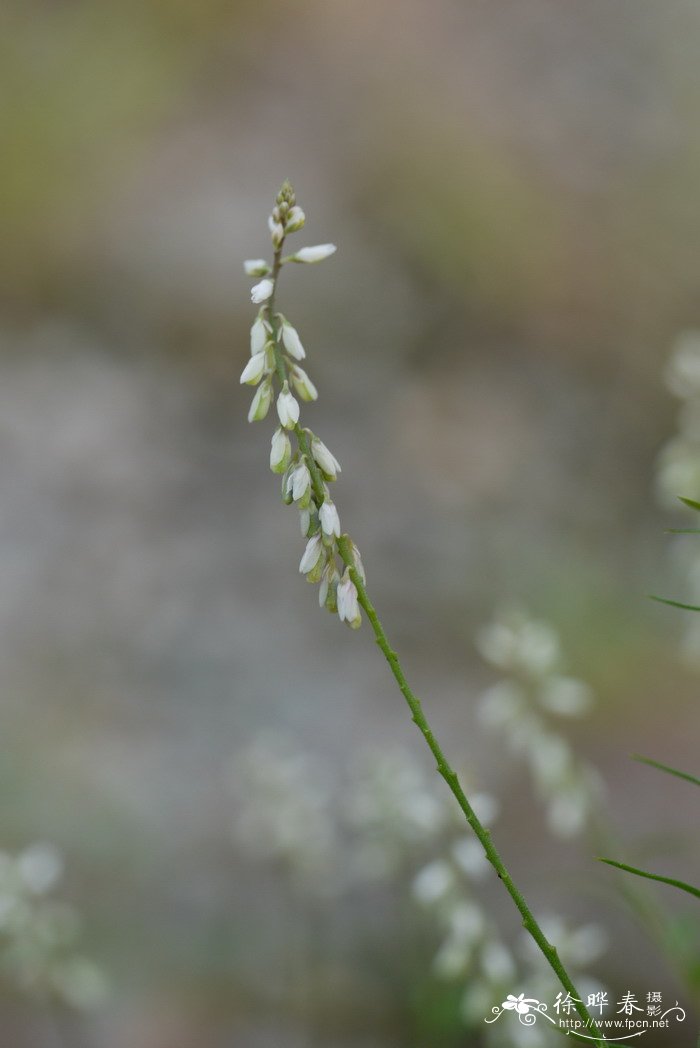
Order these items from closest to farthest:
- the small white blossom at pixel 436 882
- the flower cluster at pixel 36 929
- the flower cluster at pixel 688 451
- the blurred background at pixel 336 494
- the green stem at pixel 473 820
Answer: the green stem at pixel 473 820
the small white blossom at pixel 436 882
the flower cluster at pixel 36 929
the flower cluster at pixel 688 451
the blurred background at pixel 336 494

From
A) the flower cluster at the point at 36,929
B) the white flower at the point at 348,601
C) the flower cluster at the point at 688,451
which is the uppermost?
the flower cluster at the point at 688,451

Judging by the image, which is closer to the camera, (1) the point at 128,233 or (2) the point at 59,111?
(1) the point at 128,233

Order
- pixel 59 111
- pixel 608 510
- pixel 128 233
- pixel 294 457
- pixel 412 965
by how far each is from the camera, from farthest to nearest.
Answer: pixel 59 111, pixel 128 233, pixel 608 510, pixel 412 965, pixel 294 457

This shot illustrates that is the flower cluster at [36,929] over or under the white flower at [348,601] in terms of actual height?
under

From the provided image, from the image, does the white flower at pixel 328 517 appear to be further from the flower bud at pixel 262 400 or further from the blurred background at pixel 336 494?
the blurred background at pixel 336 494

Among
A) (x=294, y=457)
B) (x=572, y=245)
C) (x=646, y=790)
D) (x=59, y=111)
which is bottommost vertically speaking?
(x=294, y=457)

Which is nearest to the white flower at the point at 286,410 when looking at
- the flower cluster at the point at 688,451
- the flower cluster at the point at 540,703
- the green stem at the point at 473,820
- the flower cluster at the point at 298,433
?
the flower cluster at the point at 298,433

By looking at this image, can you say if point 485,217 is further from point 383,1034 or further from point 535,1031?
point 535,1031

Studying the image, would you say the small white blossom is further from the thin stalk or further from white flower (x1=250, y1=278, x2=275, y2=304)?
white flower (x1=250, y1=278, x2=275, y2=304)

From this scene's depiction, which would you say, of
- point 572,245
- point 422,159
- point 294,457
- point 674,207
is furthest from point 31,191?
point 294,457
